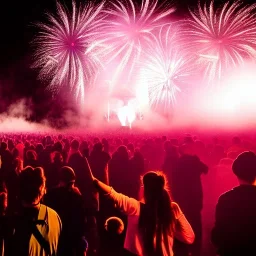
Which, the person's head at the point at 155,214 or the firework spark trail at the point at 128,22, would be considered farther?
the firework spark trail at the point at 128,22

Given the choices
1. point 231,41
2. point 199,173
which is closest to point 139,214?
point 199,173

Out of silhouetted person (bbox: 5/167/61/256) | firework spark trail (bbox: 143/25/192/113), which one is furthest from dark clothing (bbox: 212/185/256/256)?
firework spark trail (bbox: 143/25/192/113)

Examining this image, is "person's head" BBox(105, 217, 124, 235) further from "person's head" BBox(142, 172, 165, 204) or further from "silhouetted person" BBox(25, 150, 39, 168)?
"silhouetted person" BBox(25, 150, 39, 168)

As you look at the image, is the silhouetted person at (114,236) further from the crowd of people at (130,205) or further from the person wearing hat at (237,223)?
the person wearing hat at (237,223)

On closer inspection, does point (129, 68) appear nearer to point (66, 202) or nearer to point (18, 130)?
point (18, 130)

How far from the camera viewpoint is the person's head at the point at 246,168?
347 cm

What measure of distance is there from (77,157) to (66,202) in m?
1.55

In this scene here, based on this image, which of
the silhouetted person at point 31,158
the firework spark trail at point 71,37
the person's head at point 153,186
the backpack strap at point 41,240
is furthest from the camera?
the firework spark trail at point 71,37

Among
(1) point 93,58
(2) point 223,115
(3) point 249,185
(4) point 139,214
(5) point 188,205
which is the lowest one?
(5) point 188,205

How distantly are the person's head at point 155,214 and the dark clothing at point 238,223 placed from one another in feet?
1.52

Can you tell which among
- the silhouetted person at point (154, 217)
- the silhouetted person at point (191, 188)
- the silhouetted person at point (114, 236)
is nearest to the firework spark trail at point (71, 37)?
the silhouetted person at point (191, 188)

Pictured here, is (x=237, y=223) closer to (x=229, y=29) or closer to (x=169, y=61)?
(x=229, y=29)

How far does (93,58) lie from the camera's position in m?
18.9

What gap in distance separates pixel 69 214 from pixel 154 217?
1.23m
